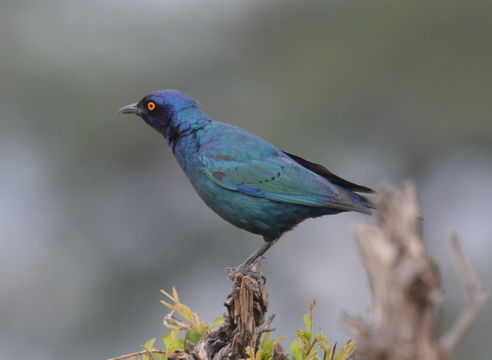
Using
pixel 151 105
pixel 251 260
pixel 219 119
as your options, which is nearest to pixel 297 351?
pixel 251 260

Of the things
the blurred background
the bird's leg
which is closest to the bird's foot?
the bird's leg

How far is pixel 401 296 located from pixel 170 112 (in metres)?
3.86

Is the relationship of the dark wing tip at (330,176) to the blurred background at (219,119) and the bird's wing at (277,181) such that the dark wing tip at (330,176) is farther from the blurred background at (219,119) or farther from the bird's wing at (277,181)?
the blurred background at (219,119)

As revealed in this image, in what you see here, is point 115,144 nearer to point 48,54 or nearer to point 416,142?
point 48,54

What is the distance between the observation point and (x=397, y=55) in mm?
17531

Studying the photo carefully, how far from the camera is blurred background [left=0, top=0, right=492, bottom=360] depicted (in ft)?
46.4

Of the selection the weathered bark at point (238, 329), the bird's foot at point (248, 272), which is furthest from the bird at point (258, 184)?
the weathered bark at point (238, 329)

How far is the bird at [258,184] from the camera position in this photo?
562 cm

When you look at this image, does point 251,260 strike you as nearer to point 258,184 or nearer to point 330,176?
point 258,184

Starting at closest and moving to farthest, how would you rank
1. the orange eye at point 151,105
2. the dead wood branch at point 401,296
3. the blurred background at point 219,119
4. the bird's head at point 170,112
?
1. the dead wood branch at point 401,296
2. the bird's head at point 170,112
3. the orange eye at point 151,105
4. the blurred background at point 219,119

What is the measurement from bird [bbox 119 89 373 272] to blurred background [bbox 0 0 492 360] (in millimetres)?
6453

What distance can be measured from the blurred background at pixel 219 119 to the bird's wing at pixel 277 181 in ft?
21.3

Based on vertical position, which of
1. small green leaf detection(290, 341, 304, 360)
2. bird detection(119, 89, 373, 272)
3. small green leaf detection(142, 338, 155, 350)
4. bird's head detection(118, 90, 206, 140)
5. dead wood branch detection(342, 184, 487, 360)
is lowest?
small green leaf detection(290, 341, 304, 360)

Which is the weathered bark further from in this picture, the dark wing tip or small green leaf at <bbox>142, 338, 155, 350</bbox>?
the dark wing tip
